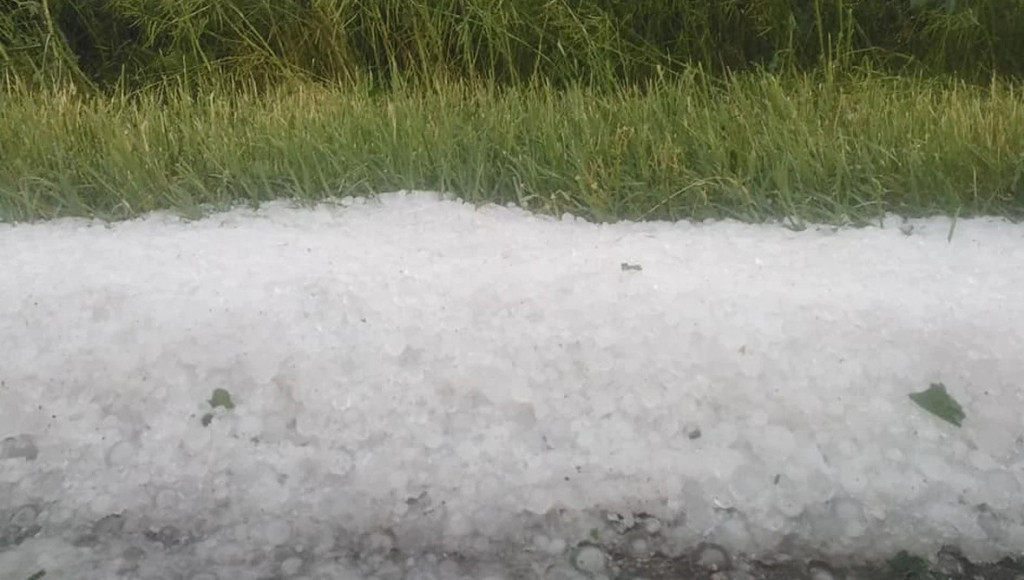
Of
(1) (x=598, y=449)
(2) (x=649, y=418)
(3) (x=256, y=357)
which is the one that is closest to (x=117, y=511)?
(3) (x=256, y=357)

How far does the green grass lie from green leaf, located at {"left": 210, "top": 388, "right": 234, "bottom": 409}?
3.55ft

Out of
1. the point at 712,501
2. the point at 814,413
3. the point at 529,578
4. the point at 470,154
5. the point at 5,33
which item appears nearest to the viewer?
the point at 529,578

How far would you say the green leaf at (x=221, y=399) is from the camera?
6.40 feet

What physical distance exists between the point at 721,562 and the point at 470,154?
5.76 ft

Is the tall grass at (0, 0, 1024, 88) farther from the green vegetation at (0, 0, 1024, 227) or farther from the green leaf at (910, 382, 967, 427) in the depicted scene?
the green leaf at (910, 382, 967, 427)

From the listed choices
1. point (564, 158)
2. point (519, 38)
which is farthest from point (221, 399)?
point (519, 38)

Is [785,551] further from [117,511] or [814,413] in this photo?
[117,511]

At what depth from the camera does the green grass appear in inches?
111

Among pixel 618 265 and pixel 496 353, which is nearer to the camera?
pixel 496 353

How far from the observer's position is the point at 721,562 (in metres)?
1.65

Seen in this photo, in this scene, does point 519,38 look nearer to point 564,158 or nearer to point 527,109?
point 527,109

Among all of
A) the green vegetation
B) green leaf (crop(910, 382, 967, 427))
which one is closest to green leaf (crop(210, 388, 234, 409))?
the green vegetation

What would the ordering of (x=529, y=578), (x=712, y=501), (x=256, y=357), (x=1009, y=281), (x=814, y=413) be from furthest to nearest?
(x=1009, y=281) < (x=256, y=357) < (x=814, y=413) < (x=712, y=501) < (x=529, y=578)

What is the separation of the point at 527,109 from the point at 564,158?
1.98 feet
